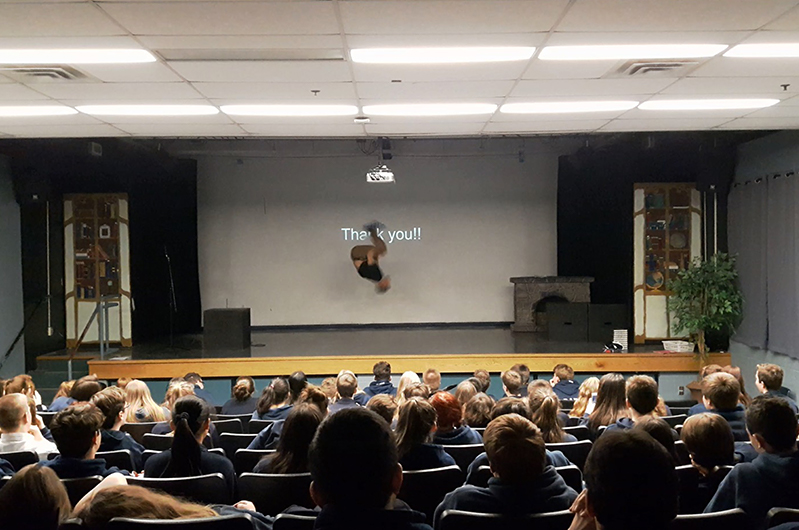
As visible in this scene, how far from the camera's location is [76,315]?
429 inches

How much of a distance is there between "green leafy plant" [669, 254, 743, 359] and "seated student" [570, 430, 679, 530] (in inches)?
324

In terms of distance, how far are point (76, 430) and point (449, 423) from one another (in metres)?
1.78

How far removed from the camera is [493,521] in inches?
80.9

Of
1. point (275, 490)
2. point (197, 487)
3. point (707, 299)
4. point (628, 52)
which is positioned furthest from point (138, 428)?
point (707, 299)

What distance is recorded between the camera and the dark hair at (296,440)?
2.90m

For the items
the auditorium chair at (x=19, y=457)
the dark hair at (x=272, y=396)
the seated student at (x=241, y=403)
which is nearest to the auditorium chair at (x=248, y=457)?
the auditorium chair at (x=19, y=457)

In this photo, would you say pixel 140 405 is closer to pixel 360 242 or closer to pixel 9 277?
pixel 9 277

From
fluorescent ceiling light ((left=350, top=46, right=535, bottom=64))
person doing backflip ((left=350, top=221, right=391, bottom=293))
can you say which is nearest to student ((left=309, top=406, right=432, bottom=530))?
fluorescent ceiling light ((left=350, top=46, right=535, bottom=64))

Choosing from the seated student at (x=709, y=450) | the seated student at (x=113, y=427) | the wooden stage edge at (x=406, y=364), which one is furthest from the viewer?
the wooden stage edge at (x=406, y=364)

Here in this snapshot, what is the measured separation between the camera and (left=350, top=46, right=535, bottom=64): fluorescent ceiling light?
13.6 ft

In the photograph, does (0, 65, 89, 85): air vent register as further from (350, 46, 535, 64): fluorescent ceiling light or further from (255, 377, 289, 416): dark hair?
(255, 377, 289, 416): dark hair

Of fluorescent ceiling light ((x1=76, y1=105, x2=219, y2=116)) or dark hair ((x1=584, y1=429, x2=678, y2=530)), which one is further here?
fluorescent ceiling light ((x1=76, y1=105, x2=219, y2=116))

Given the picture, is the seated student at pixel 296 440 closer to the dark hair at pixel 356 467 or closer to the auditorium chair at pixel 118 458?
the auditorium chair at pixel 118 458

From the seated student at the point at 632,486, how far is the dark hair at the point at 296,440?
165 cm
